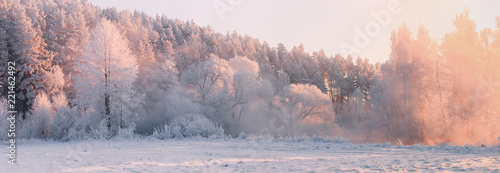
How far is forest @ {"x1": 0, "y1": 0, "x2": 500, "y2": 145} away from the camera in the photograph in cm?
2069

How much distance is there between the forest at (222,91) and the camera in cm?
2069

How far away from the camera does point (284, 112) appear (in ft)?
123

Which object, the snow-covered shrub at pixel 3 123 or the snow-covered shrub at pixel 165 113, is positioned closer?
the snow-covered shrub at pixel 3 123

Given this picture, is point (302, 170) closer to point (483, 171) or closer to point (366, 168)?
point (366, 168)

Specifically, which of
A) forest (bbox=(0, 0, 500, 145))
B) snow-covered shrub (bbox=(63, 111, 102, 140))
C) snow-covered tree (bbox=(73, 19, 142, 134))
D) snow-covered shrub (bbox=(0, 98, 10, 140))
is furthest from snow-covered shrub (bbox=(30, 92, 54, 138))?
A: snow-covered tree (bbox=(73, 19, 142, 134))

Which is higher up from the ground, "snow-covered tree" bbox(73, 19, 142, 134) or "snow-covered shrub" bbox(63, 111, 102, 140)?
"snow-covered tree" bbox(73, 19, 142, 134)

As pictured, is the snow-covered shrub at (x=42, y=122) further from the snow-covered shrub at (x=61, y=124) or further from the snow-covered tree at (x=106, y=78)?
the snow-covered tree at (x=106, y=78)

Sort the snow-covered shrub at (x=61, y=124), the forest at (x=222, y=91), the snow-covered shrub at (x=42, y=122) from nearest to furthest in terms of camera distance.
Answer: the forest at (x=222, y=91)
the snow-covered shrub at (x=61, y=124)
the snow-covered shrub at (x=42, y=122)

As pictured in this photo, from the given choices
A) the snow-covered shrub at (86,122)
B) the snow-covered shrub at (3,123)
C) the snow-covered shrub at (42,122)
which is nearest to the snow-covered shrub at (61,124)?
the snow-covered shrub at (86,122)

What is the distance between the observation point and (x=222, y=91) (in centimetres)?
3584

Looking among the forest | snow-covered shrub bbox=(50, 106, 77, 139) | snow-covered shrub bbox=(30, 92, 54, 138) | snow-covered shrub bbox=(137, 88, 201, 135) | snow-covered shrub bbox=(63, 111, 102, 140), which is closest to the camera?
the forest

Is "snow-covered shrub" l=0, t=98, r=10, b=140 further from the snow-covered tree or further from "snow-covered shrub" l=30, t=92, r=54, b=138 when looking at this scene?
the snow-covered tree

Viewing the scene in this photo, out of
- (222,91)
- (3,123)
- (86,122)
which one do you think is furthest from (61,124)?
(222,91)

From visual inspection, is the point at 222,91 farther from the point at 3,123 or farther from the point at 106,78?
the point at 3,123
